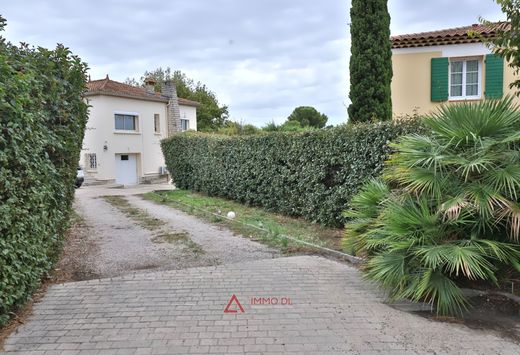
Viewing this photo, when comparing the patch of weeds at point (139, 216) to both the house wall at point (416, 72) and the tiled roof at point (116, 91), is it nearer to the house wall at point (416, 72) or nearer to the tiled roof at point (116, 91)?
the house wall at point (416, 72)

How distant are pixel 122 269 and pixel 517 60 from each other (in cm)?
602

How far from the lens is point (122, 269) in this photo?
616 centimetres

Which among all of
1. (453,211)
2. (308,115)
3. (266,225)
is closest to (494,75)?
(266,225)

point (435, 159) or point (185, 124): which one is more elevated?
point (185, 124)

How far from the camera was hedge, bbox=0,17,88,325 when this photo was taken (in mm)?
3865

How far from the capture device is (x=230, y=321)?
167 inches

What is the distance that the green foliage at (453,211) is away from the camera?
4312 mm

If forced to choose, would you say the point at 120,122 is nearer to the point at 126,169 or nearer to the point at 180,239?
the point at 126,169

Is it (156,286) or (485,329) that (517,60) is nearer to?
(485,329)

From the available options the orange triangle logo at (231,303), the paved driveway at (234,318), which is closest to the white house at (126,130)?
the paved driveway at (234,318)

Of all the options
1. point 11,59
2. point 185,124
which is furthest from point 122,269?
point 185,124

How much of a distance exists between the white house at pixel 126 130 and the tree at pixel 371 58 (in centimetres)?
1872

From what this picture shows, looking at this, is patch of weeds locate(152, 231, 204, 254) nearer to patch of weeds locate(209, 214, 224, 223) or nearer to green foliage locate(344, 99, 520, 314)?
patch of weeds locate(209, 214, 224, 223)

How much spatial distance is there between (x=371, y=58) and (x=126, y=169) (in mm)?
21338
